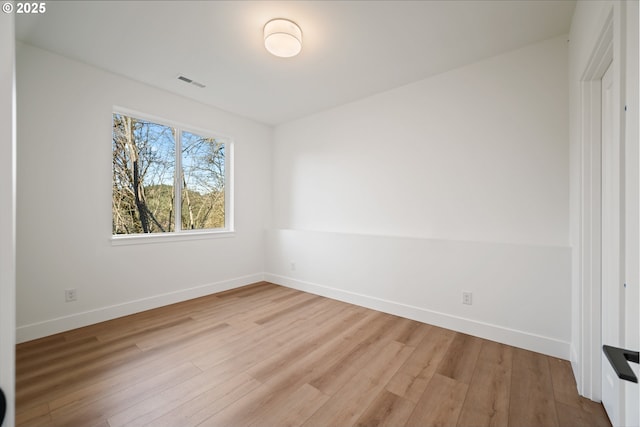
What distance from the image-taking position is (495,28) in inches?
83.7

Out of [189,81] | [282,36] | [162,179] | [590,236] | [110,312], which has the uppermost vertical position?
[189,81]

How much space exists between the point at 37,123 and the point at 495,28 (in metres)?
4.15

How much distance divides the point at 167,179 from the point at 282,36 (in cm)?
241

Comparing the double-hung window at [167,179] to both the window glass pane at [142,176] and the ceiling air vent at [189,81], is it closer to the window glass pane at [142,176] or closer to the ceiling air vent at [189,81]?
the window glass pane at [142,176]

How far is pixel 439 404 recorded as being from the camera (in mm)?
1595

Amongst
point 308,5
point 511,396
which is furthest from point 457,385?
point 308,5

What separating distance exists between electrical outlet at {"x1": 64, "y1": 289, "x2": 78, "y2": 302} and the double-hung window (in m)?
0.67

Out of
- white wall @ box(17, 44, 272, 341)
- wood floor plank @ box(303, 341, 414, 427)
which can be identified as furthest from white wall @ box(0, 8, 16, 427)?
white wall @ box(17, 44, 272, 341)

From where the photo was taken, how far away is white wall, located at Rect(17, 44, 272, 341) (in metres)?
2.36

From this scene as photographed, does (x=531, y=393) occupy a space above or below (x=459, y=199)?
below

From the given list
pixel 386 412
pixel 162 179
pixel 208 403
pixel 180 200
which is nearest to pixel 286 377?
pixel 208 403

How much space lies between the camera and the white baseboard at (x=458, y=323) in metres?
2.14

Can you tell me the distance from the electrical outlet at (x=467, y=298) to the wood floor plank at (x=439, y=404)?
3.07 feet

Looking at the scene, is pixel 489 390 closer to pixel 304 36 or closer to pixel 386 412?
pixel 386 412
